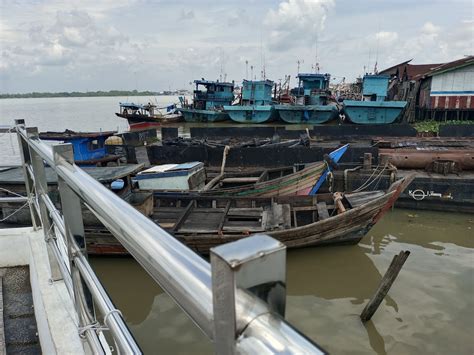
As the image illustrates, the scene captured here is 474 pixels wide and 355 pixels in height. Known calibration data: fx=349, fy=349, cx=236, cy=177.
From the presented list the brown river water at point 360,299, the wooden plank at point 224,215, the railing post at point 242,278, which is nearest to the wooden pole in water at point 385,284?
the brown river water at point 360,299

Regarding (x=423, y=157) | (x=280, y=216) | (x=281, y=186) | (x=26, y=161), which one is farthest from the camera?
(x=423, y=157)

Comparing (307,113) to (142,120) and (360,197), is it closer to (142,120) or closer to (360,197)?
(142,120)

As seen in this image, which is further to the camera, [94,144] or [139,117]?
[139,117]

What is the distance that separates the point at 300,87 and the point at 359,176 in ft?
77.5

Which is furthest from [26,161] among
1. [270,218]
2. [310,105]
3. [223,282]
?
[310,105]

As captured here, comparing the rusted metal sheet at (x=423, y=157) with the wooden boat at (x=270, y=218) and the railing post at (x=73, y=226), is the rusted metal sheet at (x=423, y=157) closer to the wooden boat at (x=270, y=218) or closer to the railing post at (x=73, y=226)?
the wooden boat at (x=270, y=218)

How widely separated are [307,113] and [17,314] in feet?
87.5

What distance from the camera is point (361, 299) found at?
6.07 m

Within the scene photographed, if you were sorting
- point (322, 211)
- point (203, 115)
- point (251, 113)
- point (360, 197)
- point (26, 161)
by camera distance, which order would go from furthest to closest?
point (203, 115)
point (251, 113)
point (360, 197)
point (322, 211)
point (26, 161)

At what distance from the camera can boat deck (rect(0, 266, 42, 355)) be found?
2.36 meters

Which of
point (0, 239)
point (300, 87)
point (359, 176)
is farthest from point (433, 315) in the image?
point (300, 87)

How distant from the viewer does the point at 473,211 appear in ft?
31.4

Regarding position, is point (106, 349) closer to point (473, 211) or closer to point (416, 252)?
point (416, 252)

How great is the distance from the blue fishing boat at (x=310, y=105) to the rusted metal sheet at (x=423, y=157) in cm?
1590
